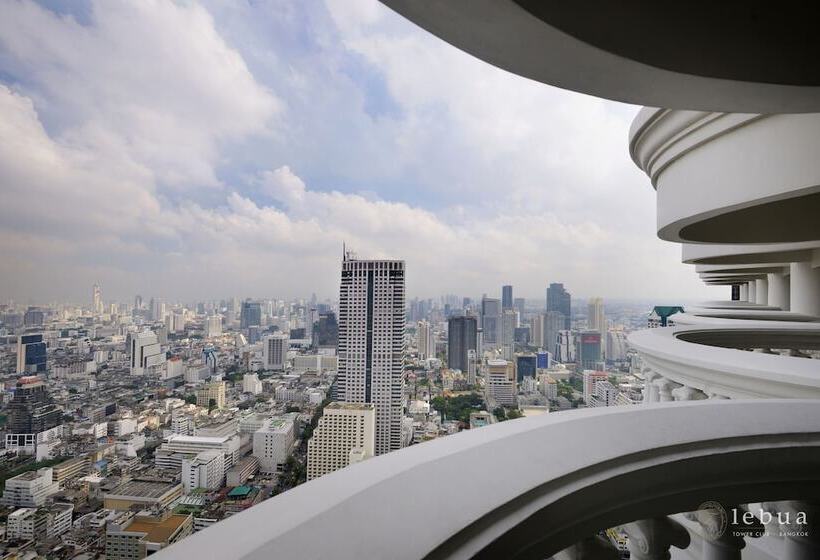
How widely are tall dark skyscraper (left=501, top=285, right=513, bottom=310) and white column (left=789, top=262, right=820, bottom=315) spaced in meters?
15.8

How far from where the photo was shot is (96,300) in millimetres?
4852

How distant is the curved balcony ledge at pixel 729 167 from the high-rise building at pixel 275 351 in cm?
901

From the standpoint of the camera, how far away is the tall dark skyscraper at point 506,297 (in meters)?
23.1

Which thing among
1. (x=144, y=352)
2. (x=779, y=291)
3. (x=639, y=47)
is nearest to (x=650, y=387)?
(x=639, y=47)

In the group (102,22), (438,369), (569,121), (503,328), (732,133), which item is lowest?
(438,369)

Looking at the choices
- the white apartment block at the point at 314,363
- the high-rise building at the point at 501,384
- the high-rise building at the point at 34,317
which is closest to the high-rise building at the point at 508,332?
the high-rise building at the point at 501,384

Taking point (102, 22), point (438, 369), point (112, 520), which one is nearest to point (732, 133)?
point (112, 520)

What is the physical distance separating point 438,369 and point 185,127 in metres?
10.7

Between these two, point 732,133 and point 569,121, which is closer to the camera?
point 732,133

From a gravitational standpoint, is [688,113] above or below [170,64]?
below

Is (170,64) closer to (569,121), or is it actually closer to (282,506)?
(569,121)

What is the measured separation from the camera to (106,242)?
6.18m

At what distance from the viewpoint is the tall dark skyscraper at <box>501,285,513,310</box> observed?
2312 cm

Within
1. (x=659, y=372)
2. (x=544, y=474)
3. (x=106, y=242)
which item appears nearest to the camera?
(x=544, y=474)
